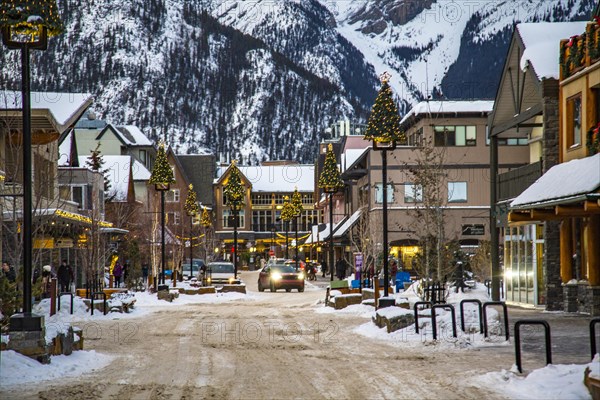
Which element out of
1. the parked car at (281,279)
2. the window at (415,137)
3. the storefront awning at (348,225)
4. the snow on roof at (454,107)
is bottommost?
the parked car at (281,279)

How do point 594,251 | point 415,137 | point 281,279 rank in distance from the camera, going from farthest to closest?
point 415,137 < point 281,279 < point 594,251

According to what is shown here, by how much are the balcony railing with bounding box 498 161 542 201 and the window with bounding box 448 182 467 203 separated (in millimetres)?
27953

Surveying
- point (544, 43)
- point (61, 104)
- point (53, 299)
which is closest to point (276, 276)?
point (61, 104)

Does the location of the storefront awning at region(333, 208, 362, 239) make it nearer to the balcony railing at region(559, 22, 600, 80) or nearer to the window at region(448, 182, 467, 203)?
the window at region(448, 182, 467, 203)

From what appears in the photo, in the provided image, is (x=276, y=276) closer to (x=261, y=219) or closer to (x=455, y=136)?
(x=455, y=136)

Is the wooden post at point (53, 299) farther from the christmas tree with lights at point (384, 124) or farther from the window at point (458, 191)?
the window at point (458, 191)

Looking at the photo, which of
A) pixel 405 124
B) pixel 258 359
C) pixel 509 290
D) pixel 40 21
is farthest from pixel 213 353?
pixel 405 124

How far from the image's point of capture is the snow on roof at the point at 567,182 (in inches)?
863

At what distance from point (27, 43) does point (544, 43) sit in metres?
20.2

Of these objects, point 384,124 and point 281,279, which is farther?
point 281,279

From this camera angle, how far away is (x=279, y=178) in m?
138

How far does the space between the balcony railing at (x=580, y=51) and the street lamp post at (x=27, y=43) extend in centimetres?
1490

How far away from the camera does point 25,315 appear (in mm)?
15195

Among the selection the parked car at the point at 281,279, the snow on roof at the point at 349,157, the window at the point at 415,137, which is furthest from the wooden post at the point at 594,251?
the snow on roof at the point at 349,157
